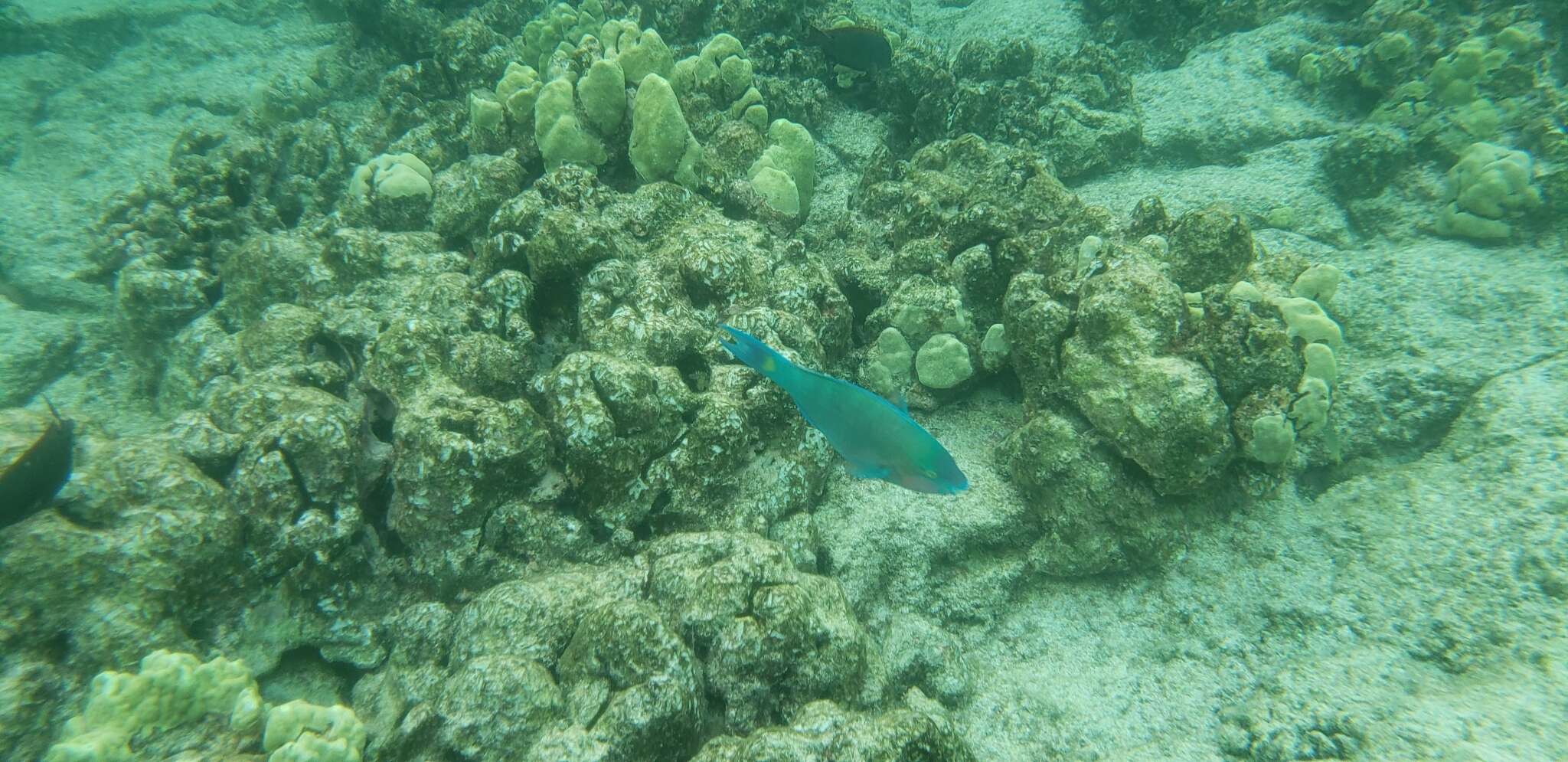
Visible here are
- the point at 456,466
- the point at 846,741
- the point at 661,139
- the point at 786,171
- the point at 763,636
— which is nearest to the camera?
the point at 846,741

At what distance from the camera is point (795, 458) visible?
349 centimetres

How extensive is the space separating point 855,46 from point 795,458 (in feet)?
18.5

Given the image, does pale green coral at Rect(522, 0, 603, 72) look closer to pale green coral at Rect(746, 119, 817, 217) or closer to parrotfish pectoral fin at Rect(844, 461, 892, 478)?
pale green coral at Rect(746, 119, 817, 217)

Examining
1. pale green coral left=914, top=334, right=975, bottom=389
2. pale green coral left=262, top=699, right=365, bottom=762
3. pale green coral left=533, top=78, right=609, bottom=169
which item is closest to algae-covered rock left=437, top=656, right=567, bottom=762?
pale green coral left=262, top=699, right=365, bottom=762

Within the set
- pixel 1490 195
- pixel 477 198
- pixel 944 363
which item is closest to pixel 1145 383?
pixel 944 363

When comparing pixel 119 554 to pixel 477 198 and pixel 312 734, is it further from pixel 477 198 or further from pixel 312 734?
pixel 477 198

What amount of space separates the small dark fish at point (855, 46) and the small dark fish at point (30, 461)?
7.15m

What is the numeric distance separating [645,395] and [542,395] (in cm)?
61

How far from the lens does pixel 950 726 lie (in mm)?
2350

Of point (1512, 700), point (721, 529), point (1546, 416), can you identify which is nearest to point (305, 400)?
point (721, 529)

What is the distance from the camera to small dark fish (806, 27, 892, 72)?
6836mm

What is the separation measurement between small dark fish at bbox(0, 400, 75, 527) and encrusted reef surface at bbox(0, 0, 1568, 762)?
1.2 inches

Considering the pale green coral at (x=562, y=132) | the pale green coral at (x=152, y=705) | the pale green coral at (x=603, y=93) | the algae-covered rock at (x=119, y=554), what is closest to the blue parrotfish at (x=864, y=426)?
the pale green coral at (x=152, y=705)

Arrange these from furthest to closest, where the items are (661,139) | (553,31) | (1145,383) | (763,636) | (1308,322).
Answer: (553,31) < (661,139) < (1308,322) < (1145,383) < (763,636)
